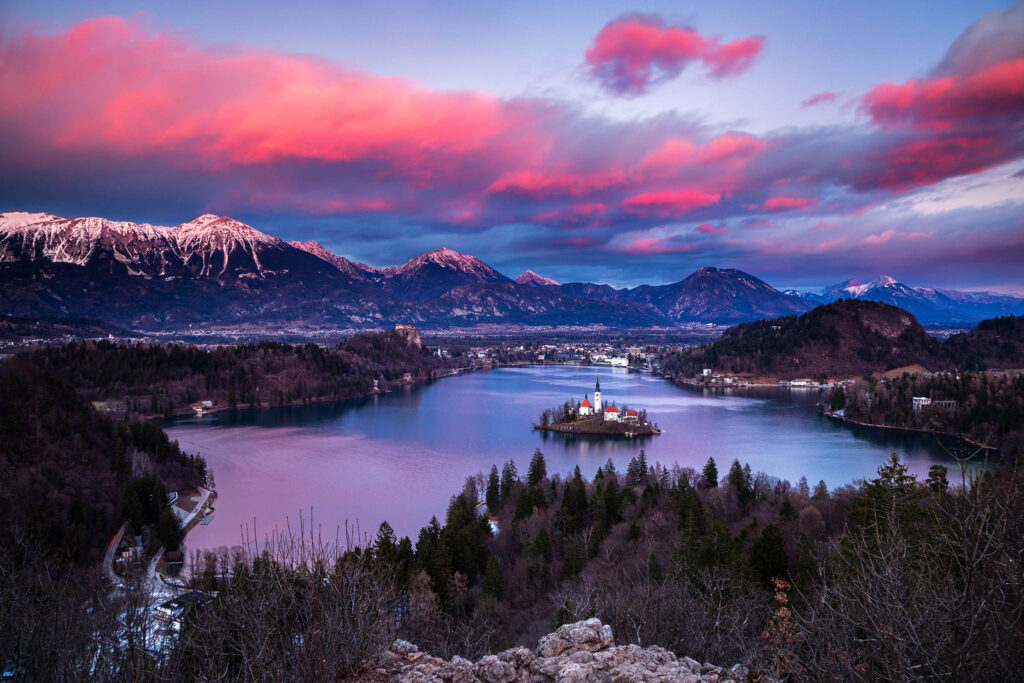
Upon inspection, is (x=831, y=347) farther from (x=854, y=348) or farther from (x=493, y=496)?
(x=493, y=496)

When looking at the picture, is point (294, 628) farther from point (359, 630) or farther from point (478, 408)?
point (478, 408)

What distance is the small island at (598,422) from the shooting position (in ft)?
110

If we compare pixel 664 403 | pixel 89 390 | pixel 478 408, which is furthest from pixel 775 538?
pixel 89 390

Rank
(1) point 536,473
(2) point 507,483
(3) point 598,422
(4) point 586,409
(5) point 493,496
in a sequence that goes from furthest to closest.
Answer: (4) point 586,409, (3) point 598,422, (1) point 536,473, (2) point 507,483, (5) point 493,496

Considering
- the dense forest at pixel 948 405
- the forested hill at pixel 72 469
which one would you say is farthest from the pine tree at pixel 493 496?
the dense forest at pixel 948 405

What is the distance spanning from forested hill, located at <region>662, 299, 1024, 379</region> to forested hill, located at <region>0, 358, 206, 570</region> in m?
60.1

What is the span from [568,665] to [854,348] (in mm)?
73926

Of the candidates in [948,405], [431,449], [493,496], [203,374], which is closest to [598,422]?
[431,449]

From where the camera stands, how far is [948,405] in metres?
36.1

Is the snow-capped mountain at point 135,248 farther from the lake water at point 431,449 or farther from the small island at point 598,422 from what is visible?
the small island at point 598,422

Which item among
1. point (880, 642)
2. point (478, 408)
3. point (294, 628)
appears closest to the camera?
point (880, 642)

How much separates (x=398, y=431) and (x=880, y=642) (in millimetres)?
33075

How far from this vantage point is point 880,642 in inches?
103

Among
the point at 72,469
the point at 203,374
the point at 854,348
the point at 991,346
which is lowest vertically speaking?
the point at 72,469
